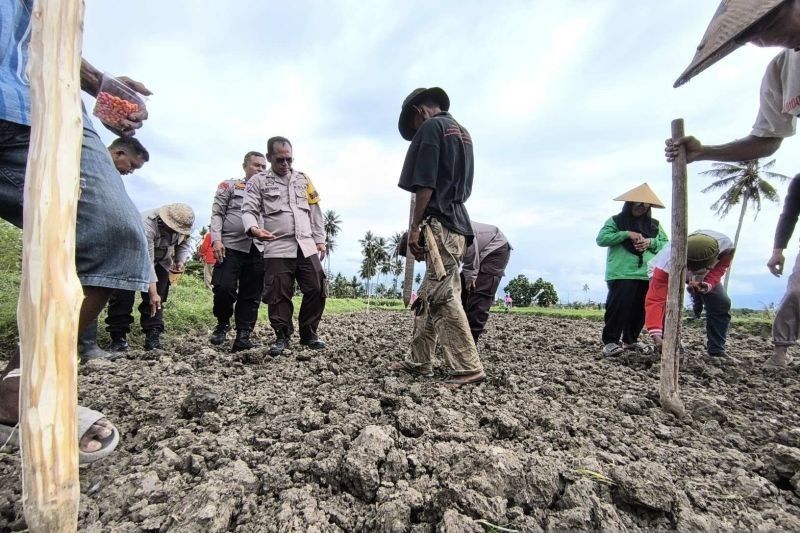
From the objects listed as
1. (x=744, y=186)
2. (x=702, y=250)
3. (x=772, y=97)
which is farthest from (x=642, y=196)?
(x=744, y=186)

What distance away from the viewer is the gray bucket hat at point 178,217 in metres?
4.11

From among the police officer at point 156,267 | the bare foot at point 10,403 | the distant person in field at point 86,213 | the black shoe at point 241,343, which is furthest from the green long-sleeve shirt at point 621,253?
the bare foot at point 10,403

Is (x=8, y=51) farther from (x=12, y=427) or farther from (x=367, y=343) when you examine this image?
(x=367, y=343)

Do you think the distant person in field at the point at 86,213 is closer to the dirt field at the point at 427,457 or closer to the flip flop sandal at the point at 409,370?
the dirt field at the point at 427,457

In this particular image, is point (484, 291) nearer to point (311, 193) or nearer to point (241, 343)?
point (311, 193)

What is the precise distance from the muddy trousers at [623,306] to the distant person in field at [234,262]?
339 centimetres

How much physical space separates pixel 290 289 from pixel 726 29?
10.4 feet

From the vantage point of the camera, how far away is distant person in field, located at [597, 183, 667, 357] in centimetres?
413

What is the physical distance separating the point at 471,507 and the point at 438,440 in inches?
19.2

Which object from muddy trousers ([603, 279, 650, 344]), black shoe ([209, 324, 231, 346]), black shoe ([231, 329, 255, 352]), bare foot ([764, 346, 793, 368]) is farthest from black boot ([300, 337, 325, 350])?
bare foot ([764, 346, 793, 368])

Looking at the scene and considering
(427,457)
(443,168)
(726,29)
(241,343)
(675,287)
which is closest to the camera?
(427,457)

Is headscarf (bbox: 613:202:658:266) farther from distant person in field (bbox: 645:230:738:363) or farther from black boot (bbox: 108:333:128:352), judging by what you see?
black boot (bbox: 108:333:128:352)

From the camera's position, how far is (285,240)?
365 centimetres

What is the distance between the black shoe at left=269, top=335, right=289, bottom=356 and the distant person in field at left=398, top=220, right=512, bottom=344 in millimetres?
1639
